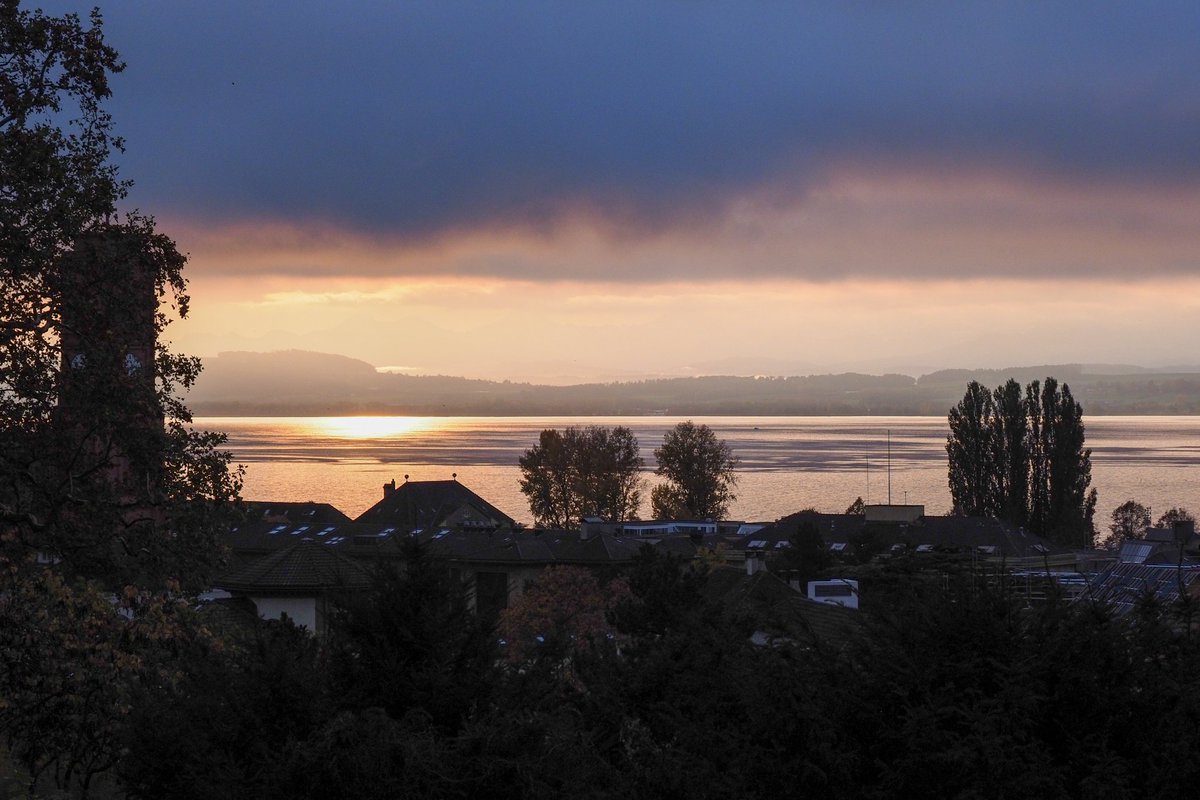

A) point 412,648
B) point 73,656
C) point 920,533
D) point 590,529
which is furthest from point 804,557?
point 412,648

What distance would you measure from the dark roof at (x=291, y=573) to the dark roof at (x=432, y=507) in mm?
49547

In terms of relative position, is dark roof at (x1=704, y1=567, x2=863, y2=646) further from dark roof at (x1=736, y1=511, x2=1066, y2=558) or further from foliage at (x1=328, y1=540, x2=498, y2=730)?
dark roof at (x1=736, y1=511, x2=1066, y2=558)

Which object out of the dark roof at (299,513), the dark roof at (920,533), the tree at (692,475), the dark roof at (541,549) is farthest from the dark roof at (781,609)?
the tree at (692,475)

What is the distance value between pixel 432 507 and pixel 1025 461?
150 feet

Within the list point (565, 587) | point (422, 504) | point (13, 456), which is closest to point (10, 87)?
point (13, 456)

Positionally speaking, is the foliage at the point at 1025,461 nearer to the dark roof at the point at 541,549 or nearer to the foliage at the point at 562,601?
the dark roof at the point at 541,549

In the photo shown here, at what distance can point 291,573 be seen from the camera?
153ft

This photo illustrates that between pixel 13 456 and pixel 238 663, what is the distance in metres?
5.72

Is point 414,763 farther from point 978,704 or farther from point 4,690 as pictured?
point 4,690

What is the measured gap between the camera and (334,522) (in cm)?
10438

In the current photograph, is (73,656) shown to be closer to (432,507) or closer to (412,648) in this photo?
(412,648)

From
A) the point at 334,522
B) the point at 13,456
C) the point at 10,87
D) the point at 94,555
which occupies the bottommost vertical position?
the point at 334,522

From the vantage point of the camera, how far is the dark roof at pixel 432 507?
102m

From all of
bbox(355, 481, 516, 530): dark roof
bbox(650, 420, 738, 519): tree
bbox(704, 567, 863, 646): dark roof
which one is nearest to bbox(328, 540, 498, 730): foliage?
bbox(704, 567, 863, 646): dark roof
